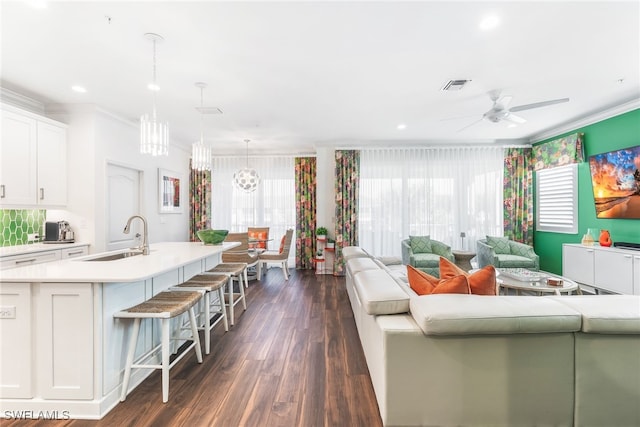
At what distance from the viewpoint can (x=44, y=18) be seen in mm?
2283

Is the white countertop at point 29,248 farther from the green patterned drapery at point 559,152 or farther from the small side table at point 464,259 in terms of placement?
the green patterned drapery at point 559,152

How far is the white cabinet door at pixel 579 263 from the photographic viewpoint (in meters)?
4.31

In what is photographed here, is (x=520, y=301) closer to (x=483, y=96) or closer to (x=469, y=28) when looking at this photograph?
(x=469, y=28)

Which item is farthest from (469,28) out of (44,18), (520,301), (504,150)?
(504,150)

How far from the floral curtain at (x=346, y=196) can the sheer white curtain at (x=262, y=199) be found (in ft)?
4.13

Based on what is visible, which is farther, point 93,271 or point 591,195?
point 591,195

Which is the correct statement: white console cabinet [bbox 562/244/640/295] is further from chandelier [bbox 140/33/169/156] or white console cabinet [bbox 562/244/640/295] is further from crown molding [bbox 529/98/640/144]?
chandelier [bbox 140/33/169/156]

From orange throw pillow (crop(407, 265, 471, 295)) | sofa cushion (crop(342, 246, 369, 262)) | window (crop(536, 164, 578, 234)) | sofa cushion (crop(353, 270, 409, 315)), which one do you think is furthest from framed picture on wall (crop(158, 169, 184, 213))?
window (crop(536, 164, 578, 234))

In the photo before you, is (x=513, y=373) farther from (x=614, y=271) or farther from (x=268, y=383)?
(x=614, y=271)

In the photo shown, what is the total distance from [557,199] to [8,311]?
7261 mm

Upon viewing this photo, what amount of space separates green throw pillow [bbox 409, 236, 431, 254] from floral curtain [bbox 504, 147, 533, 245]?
6.21 feet

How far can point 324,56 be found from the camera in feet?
9.32

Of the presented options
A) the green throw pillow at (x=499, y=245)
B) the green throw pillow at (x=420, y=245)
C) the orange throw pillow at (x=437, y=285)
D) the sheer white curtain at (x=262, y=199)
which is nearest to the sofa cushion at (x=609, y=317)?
the orange throw pillow at (x=437, y=285)

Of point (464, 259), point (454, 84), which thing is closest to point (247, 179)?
point (454, 84)
